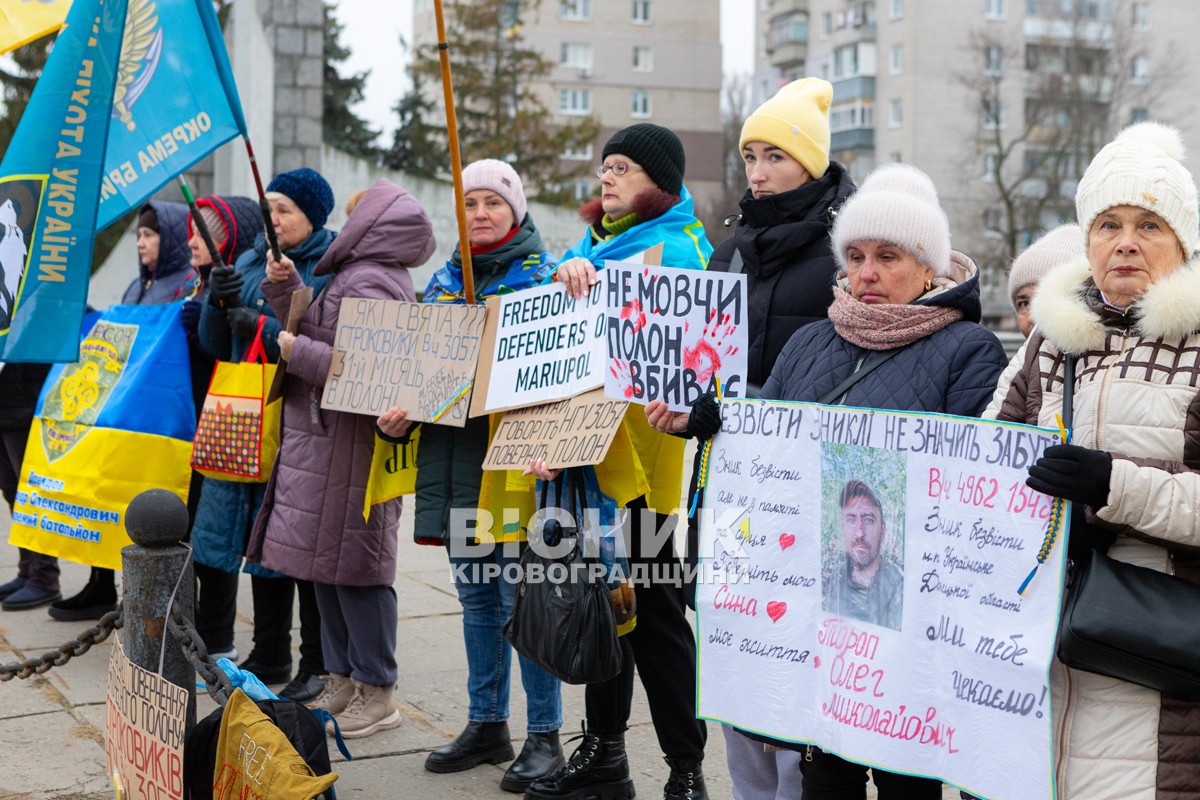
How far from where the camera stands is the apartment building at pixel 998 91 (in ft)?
166

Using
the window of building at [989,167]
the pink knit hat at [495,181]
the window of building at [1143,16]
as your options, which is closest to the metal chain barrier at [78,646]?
the pink knit hat at [495,181]

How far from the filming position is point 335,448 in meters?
5.23

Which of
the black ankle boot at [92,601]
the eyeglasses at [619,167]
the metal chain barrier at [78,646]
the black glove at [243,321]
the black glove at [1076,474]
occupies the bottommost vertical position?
the black ankle boot at [92,601]

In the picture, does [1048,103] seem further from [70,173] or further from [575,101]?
[70,173]

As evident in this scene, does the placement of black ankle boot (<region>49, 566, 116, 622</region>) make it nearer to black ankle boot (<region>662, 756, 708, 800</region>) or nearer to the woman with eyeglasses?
the woman with eyeglasses

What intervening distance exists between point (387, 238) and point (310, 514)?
1.14 metres

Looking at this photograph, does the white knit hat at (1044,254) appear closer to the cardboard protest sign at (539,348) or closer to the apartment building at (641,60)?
the cardboard protest sign at (539,348)

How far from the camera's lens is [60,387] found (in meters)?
6.43

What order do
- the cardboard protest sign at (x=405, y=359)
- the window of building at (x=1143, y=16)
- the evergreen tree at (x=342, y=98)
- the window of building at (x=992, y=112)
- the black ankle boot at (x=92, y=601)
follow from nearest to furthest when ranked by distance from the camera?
the cardboard protest sign at (x=405, y=359)
the black ankle boot at (x=92, y=601)
the evergreen tree at (x=342, y=98)
the window of building at (x=992, y=112)
the window of building at (x=1143, y=16)

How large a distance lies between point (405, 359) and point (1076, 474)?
280cm

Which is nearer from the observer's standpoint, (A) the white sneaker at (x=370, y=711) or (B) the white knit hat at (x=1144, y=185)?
(B) the white knit hat at (x=1144, y=185)

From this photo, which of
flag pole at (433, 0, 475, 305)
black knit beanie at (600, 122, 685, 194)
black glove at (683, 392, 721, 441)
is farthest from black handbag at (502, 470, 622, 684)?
black knit beanie at (600, 122, 685, 194)

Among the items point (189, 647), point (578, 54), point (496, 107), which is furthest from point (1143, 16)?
point (189, 647)

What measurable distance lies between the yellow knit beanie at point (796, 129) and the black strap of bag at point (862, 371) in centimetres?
94
